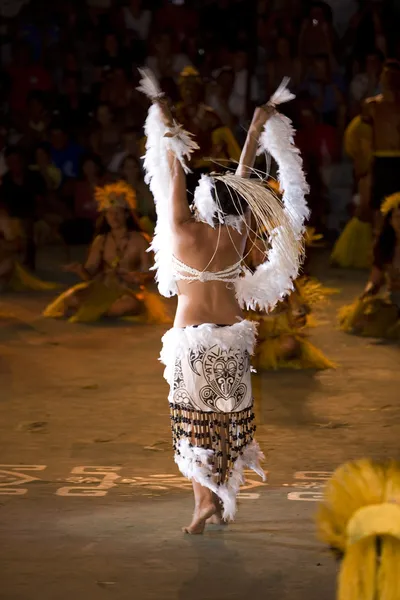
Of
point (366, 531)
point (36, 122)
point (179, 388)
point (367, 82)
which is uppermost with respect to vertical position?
point (367, 82)

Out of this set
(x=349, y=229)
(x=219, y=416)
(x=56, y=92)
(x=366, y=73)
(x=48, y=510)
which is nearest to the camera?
(x=219, y=416)

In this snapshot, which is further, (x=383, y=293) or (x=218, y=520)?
(x=383, y=293)

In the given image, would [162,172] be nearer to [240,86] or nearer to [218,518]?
[218,518]

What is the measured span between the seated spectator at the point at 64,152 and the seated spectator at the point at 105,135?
0.26 metres

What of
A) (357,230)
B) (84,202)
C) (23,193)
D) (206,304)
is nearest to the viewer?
(206,304)

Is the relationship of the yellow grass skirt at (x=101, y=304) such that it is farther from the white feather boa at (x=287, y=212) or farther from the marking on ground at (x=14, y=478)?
the white feather boa at (x=287, y=212)

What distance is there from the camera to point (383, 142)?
1413cm

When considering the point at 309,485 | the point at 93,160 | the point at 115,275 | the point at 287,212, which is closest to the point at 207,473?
the point at 309,485

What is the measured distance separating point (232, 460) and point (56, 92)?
11.8m

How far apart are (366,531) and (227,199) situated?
2470mm

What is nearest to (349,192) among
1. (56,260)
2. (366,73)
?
(366,73)

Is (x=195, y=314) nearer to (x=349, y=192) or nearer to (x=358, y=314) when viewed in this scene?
(x=358, y=314)

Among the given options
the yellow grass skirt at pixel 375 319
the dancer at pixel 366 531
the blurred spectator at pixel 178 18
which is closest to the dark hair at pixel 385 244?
the yellow grass skirt at pixel 375 319

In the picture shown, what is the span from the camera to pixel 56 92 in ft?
53.6
